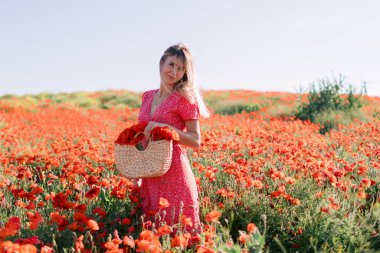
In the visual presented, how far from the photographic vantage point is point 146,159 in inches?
110

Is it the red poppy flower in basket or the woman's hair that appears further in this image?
the woman's hair

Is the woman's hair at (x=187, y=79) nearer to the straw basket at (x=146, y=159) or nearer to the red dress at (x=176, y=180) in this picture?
the red dress at (x=176, y=180)

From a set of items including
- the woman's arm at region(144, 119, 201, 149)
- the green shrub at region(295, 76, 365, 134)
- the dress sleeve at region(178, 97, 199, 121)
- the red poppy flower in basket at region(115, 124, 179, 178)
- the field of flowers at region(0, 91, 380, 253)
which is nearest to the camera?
the field of flowers at region(0, 91, 380, 253)

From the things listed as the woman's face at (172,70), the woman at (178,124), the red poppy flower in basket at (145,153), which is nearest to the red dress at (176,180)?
the woman at (178,124)

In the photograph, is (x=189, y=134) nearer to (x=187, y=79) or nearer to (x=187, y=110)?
(x=187, y=110)

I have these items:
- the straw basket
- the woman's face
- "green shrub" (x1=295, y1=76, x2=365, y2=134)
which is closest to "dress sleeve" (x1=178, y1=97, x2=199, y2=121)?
the woman's face

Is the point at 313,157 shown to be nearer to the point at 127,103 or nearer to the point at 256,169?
the point at 256,169

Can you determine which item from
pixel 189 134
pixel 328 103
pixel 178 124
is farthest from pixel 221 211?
pixel 328 103

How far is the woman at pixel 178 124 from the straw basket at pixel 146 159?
0.19m

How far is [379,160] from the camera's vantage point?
16.1 ft

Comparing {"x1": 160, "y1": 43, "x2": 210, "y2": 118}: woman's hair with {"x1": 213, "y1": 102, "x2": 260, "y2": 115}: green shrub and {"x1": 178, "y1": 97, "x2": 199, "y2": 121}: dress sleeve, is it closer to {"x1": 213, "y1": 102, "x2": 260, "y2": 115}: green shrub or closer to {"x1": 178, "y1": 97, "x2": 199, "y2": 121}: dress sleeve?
{"x1": 178, "y1": 97, "x2": 199, "y2": 121}: dress sleeve

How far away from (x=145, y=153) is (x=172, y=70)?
64 centimetres

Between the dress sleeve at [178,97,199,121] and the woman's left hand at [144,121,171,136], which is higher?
the dress sleeve at [178,97,199,121]

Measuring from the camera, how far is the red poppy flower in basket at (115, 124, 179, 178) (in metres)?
2.70
